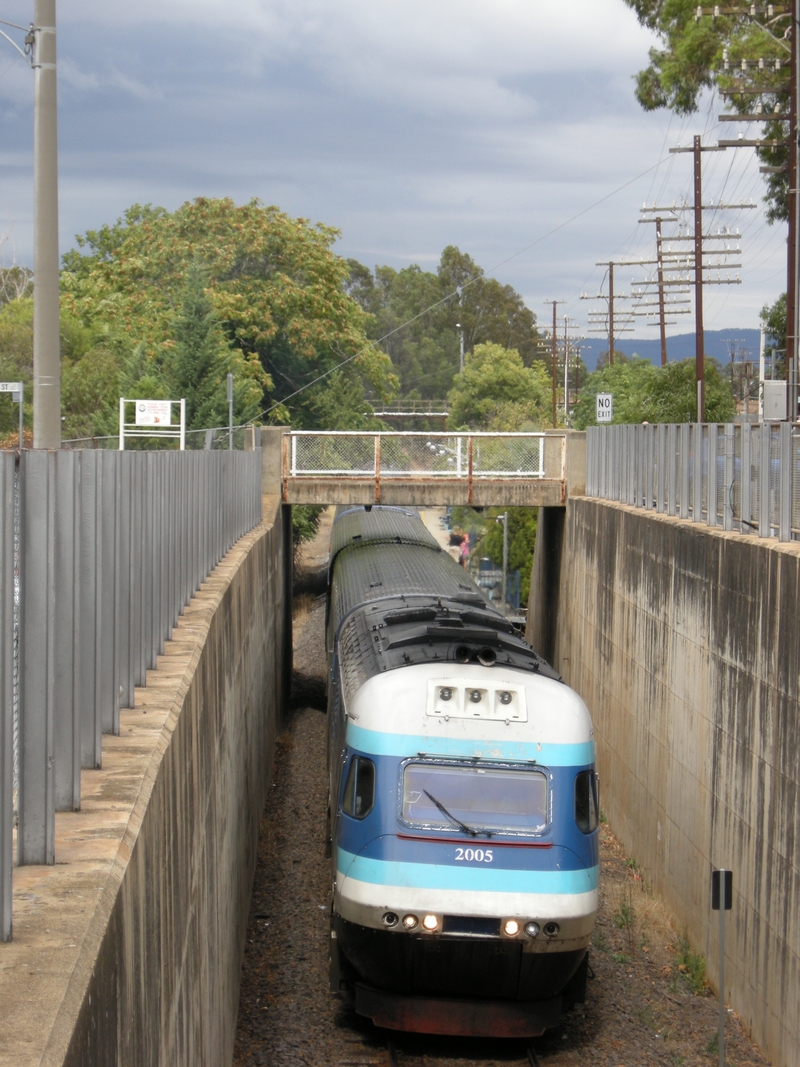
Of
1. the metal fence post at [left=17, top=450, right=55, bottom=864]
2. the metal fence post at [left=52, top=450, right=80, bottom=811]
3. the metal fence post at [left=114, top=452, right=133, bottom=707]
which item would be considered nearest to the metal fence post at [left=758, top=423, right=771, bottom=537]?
the metal fence post at [left=114, top=452, right=133, bottom=707]

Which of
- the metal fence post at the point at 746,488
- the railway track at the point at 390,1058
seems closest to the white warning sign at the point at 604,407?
the metal fence post at the point at 746,488

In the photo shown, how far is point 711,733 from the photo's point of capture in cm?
1360

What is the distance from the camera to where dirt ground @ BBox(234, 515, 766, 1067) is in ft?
36.1

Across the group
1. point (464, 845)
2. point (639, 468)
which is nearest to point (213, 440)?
point (639, 468)

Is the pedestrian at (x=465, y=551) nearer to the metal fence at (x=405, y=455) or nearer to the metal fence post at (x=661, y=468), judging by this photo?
the metal fence at (x=405, y=455)

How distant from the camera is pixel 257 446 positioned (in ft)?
82.1

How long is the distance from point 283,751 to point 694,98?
72.8 feet

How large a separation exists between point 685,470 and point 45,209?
941 centimetres

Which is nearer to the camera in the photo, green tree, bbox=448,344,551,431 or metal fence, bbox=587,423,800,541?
metal fence, bbox=587,423,800,541

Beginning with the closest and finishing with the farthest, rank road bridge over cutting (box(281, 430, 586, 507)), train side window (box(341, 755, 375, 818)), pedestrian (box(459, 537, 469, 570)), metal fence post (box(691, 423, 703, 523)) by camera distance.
Result: train side window (box(341, 755, 375, 818)), metal fence post (box(691, 423, 703, 523)), road bridge over cutting (box(281, 430, 586, 507)), pedestrian (box(459, 537, 469, 570))

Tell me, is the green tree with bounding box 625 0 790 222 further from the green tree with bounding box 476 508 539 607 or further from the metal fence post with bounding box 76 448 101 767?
the metal fence post with bounding box 76 448 101 767

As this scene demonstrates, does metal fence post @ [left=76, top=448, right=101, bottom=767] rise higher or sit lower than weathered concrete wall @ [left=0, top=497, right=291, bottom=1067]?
higher

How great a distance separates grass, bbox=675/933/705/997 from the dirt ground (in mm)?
15

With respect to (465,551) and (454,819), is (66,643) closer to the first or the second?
(454,819)
